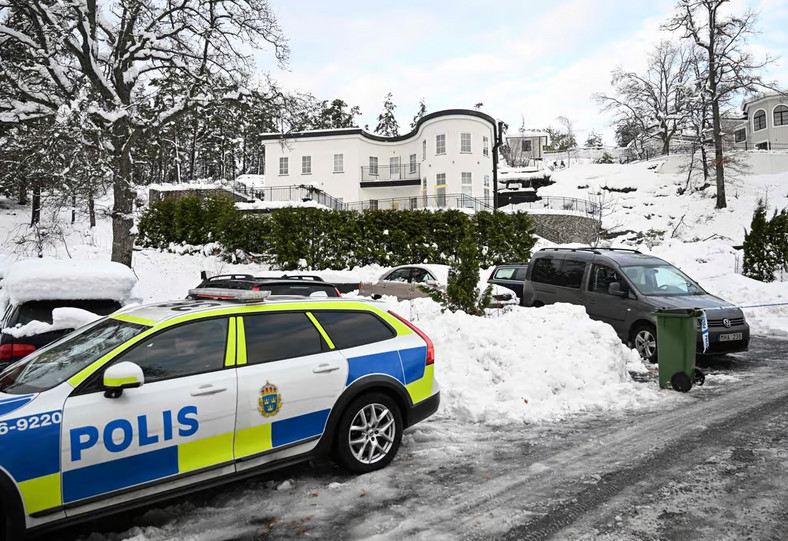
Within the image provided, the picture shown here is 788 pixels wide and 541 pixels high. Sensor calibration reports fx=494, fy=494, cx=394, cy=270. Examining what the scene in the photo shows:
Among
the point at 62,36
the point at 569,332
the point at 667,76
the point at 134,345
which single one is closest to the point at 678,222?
the point at 667,76

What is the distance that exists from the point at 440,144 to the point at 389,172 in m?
6.27

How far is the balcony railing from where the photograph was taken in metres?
42.9

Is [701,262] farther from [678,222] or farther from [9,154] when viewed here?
[9,154]

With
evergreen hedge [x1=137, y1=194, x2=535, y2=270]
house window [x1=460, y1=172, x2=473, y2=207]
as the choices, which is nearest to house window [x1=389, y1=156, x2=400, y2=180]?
house window [x1=460, y1=172, x2=473, y2=207]

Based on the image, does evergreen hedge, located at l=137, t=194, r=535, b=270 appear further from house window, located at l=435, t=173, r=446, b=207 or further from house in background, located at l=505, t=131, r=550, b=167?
house in background, located at l=505, t=131, r=550, b=167

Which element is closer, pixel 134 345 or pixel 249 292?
pixel 134 345

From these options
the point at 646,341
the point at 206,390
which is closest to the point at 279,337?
the point at 206,390

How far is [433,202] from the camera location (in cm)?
3919

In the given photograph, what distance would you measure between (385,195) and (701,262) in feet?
82.5

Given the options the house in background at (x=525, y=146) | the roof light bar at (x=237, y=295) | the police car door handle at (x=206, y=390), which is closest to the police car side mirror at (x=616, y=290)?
the roof light bar at (x=237, y=295)

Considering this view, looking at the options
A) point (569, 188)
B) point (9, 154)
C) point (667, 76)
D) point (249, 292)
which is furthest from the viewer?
point (667, 76)

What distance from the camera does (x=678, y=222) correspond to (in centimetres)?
3800

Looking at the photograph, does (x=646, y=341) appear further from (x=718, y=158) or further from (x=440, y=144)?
(x=718, y=158)

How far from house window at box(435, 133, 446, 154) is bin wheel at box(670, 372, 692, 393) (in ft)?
110
